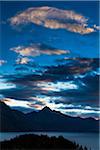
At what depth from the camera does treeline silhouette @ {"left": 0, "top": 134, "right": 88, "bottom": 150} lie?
3801mm

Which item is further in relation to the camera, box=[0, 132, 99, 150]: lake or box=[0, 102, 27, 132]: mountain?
box=[0, 102, 27, 132]: mountain

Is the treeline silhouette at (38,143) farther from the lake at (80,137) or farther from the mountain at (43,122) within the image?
the mountain at (43,122)

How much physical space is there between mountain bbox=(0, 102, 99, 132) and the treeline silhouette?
0.58 feet

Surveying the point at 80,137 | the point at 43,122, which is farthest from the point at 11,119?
the point at 80,137

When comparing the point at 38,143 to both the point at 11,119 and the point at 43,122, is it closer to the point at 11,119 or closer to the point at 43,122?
the point at 43,122

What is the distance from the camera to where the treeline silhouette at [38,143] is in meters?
3.80

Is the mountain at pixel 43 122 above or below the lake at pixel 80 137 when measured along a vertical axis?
above

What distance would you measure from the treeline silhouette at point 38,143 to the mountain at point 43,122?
18 centimetres

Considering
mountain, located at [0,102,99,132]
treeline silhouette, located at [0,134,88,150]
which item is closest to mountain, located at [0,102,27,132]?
mountain, located at [0,102,99,132]

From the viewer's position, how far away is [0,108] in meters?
3.97

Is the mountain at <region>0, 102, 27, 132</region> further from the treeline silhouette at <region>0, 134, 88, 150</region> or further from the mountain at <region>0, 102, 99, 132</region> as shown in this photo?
the treeline silhouette at <region>0, 134, 88, 150</region>

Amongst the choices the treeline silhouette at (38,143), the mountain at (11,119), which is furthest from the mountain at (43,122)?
the treeline silhouette at (38,143)

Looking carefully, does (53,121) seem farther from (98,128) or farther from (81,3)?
(81,3)

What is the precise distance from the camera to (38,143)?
3.83 metres
